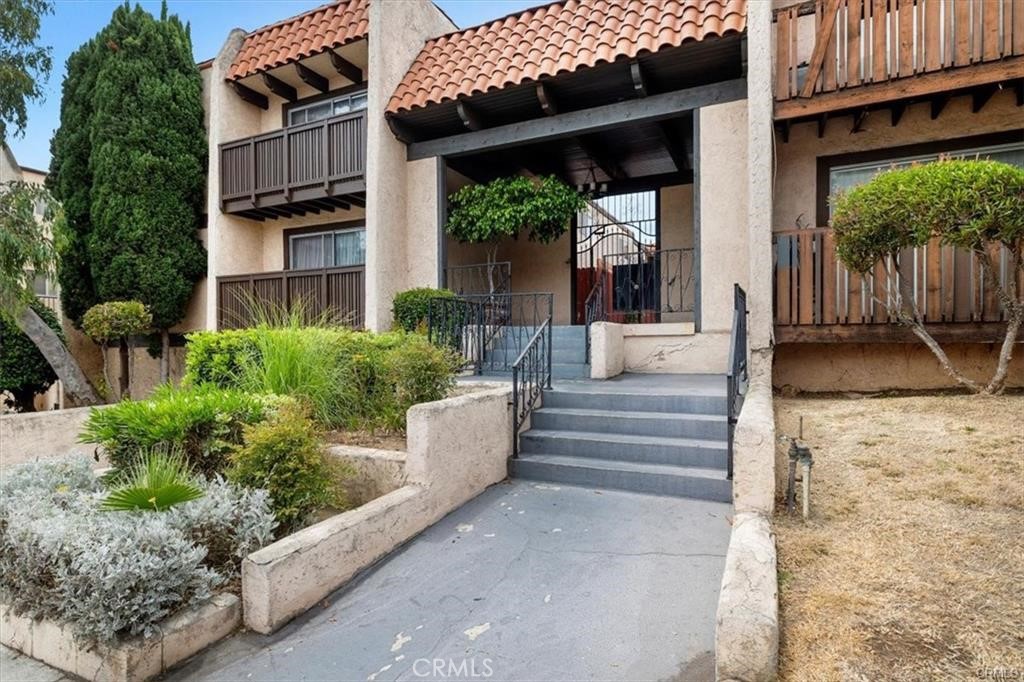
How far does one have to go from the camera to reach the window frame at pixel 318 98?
10.5 metres

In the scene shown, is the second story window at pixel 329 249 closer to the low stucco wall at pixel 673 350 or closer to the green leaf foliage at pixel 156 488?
the low stucco wall at pixel 673 350

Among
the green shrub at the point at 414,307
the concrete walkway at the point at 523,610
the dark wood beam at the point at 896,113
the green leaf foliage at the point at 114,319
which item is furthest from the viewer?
the green leaf foliage at the point at 114,319

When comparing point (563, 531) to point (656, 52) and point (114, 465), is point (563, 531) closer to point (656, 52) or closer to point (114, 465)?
point (114, 465)

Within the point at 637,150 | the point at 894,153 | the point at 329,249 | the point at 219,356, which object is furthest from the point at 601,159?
the point at 219,356

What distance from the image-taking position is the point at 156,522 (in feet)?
9.48

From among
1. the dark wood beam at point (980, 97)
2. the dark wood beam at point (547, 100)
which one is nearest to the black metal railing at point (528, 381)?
the dark wood beam at point (547, 100)

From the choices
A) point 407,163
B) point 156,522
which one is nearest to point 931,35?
point 407,163

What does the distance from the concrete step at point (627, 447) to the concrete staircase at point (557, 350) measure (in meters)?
1.93

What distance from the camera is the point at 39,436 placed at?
5.99 m

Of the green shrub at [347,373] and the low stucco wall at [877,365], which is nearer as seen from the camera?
the green shrub at [347,373]

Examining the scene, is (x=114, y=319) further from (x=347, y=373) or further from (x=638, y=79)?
(x=638, y=79)

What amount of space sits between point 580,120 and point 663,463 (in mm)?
5795

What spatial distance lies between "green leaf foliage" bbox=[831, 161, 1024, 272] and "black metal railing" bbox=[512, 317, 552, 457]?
361 cm

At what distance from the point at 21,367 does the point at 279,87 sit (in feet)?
23.8
